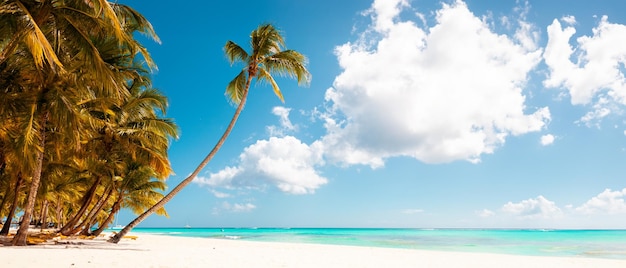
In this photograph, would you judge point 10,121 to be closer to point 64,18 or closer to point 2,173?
point 64,18

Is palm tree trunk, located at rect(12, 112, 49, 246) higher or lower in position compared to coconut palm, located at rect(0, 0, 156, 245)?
lower

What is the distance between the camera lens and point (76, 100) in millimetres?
9961

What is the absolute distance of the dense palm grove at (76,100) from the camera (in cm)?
741

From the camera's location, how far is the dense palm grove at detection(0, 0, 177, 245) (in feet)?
24.3

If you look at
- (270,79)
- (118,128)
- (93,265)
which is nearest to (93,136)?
(118,128)

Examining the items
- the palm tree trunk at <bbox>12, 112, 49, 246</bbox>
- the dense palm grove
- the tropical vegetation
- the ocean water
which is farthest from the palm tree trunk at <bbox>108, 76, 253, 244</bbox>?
the ocean water

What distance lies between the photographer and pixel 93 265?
6.20 meters

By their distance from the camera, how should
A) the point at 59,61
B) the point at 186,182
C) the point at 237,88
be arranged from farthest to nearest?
the point at 237,88 → the point at 186,182 → the point at 59,61

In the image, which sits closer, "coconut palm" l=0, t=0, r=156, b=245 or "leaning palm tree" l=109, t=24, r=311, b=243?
"coconut palm" l=0, t=0, r=156, b=245

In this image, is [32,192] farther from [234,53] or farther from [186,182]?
[234,53]

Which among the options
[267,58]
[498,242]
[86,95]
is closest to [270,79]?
[267,58]

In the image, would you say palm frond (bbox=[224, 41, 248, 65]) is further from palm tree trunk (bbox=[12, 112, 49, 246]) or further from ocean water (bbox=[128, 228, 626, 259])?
ocean water (bbox=[128, 228, 626, 259])

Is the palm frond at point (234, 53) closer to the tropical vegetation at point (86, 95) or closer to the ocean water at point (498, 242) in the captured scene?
the tropical vegetation at point (86, 95)

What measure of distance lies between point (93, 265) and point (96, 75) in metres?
3.59
